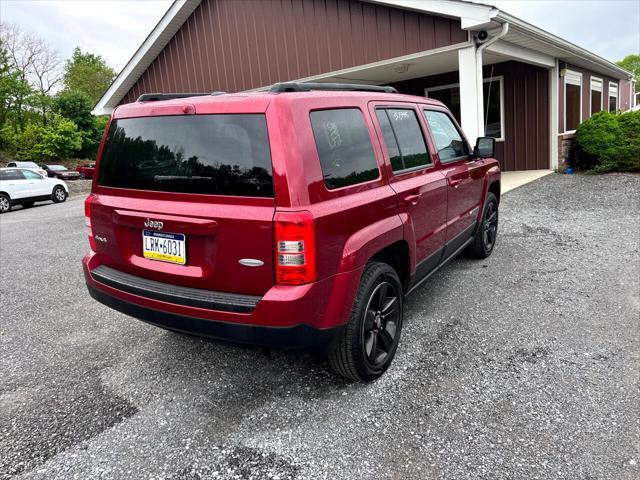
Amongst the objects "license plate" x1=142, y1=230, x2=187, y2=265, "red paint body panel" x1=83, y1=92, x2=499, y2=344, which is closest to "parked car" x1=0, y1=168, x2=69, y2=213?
"red paint body panel" x1=83, y1=92, x2=499, y2=344

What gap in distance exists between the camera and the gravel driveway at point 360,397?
2.21 metres

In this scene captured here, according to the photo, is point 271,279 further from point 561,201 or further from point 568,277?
point 561,201

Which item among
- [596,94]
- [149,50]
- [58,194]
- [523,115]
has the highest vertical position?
[149,50]

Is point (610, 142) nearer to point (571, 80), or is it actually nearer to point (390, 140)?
point (571, 80)

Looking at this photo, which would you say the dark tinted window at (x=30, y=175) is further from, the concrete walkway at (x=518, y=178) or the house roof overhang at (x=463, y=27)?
the concrete walkway at (x=518, y=178)

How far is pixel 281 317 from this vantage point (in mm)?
2266

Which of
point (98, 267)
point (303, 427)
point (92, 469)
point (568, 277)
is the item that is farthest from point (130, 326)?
point (568, 277)

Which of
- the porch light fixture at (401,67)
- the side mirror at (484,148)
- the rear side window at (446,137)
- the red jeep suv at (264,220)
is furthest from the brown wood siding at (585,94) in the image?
the red jeep suv at (264,220)

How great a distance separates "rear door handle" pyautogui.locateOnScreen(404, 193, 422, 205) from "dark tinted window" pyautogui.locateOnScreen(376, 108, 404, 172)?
204mm

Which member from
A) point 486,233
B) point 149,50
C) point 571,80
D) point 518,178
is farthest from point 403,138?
point 571,80

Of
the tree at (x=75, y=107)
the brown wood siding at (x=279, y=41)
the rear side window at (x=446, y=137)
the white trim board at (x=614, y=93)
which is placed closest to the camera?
the rear side window at (x=446, y=137)

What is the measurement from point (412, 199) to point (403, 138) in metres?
0.47

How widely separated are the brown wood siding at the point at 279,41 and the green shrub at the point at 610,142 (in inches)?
205

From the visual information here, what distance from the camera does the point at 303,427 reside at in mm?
2471
